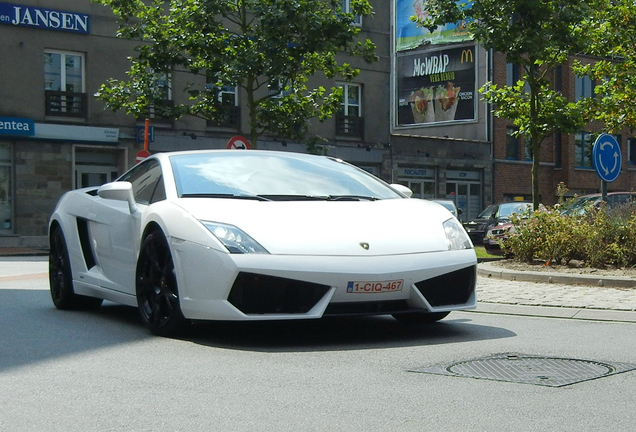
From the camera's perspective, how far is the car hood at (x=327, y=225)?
6.57 metres

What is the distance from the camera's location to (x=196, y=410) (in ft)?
15.2

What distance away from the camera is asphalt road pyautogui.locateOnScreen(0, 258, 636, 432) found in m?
4.43

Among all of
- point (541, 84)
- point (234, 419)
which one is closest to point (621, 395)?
point (234, 419)

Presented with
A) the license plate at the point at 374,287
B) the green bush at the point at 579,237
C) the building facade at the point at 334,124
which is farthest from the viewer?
the building facade at the point at 334,124

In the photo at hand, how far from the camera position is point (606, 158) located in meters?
14.4

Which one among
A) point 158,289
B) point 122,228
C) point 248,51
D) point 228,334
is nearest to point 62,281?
point 122,228

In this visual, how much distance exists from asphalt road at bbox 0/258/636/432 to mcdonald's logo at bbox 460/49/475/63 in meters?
39.2

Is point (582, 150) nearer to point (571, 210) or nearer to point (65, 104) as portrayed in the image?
point (65, 104)

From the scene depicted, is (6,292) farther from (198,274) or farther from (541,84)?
(541,84)

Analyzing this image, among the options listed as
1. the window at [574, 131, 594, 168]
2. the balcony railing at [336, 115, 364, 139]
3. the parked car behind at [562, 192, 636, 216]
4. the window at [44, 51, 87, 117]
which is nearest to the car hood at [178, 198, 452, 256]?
the parked car behind at [562, 192, 636, 216]

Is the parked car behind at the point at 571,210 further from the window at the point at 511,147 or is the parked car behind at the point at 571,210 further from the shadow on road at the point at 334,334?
the window at the point at 511,147

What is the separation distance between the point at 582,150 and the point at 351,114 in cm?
1843

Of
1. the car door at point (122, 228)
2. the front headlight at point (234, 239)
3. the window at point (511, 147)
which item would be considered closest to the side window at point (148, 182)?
the car door at point (122, 228)

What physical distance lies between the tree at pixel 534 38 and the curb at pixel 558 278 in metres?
7.11
